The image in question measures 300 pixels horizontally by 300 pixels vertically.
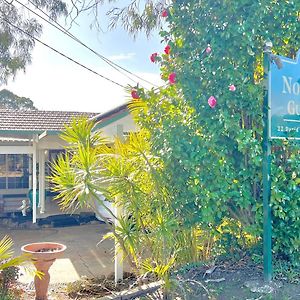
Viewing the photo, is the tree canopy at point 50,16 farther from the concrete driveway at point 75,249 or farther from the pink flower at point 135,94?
the concrete driveway at point 75,249

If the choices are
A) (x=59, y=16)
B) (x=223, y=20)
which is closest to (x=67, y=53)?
(x=59, y=16)

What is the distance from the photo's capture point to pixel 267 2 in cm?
406

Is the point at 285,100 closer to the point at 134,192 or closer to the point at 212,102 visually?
the point at 212,102

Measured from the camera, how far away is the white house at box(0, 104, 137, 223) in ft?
40.1

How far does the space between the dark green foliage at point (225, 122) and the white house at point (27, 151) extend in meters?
5.11

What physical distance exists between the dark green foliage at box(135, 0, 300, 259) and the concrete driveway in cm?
381

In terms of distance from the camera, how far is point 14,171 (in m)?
15.1

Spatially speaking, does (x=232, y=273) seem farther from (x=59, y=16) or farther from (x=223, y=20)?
(x=59, y=16)

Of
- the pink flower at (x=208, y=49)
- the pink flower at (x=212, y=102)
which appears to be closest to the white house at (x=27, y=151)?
the pink flower at (x=208, y=49)

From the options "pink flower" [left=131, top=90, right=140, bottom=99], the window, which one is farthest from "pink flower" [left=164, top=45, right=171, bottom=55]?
the window

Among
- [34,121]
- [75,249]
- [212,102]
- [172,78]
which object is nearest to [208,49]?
[172,78]

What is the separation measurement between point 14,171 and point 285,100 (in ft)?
42.7

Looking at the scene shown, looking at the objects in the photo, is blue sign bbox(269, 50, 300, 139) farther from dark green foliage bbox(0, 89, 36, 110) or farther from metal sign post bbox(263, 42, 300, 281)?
dark green foliage bbox(0, 89, 36, 110)

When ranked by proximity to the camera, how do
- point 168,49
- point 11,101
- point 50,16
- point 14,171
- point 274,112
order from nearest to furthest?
1. point 274,112
2. point 168,49
3. point 50,16
4. point 14,171
5. point 11,101
